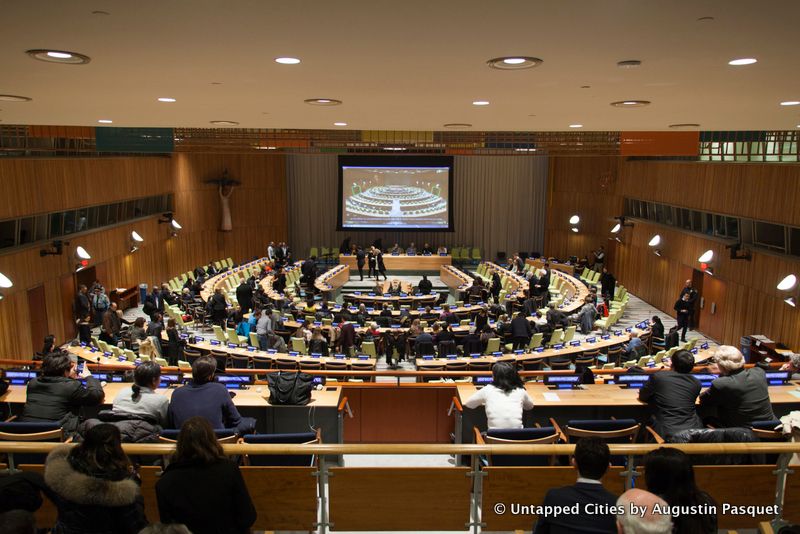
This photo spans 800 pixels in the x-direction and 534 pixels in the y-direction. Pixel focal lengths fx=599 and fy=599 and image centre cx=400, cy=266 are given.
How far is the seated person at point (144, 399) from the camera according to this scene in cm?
457

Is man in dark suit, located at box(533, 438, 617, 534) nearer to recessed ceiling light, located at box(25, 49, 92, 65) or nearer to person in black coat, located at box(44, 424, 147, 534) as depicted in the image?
person in black coat, located at box(44, 424, 147, 534)

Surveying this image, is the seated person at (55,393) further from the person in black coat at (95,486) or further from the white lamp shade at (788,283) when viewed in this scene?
the white lamp shade at (788,283)

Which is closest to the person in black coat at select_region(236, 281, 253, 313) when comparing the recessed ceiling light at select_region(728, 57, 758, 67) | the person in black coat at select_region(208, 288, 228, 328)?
the person in black coat at select_region(208, 288, 228, 328)

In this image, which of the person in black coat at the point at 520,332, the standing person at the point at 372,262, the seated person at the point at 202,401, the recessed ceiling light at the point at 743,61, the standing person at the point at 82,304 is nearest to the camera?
the recessed ceiling light at the point at 743,61

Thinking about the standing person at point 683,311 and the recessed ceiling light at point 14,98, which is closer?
the recessed ceiling light at point 14,98

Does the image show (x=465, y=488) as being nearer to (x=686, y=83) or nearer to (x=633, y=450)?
(x=633, y=450)

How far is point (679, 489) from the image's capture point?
2.89 m

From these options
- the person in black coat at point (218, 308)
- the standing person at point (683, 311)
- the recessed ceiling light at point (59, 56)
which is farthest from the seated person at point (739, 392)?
the person in black coat at point (218, 308)

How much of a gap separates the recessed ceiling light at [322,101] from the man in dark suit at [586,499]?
3293 millimetres

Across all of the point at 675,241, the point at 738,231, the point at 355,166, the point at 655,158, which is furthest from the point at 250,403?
the point at 355,166

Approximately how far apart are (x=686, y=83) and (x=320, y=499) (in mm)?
3621

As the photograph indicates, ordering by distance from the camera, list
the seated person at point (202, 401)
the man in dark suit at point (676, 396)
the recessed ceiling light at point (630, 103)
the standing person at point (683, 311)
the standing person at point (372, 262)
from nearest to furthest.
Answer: the seated person at point (202, 401) → the recessed ceiling light at point (630, 103) → the man in dark suit at point (676, 396) → the standing person at point (683, 311) → the standing person at point (372, 262)

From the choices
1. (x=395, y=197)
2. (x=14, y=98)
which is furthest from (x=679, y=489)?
(x=395, y=197)

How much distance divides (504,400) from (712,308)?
45.7ft
